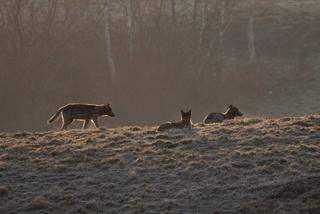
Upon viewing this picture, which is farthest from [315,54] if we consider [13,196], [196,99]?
[13,196]

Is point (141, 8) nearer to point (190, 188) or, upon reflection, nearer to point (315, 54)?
point (315, 54)

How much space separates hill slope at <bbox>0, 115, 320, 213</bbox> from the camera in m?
12.2

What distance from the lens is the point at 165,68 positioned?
44438 mm

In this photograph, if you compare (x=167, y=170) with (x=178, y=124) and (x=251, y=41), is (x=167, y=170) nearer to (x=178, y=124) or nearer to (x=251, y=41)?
(x=178, y=124)

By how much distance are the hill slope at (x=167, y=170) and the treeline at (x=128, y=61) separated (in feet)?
76.2

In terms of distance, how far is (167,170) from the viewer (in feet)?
45.7

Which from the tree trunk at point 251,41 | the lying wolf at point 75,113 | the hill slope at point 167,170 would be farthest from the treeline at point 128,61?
the hill slope at point 167,170

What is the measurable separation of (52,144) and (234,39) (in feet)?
114

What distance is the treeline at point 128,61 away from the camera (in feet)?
139

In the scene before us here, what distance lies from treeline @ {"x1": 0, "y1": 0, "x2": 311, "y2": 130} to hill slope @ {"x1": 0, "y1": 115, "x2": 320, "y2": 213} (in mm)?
23212

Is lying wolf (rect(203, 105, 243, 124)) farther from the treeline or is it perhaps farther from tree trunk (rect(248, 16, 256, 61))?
tree trunk (rect(248, 16, 256, 61))

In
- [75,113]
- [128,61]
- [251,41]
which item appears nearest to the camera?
[75,113]

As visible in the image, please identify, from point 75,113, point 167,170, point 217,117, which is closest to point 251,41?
point 75,113

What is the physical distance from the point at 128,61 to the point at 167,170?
104 ft
